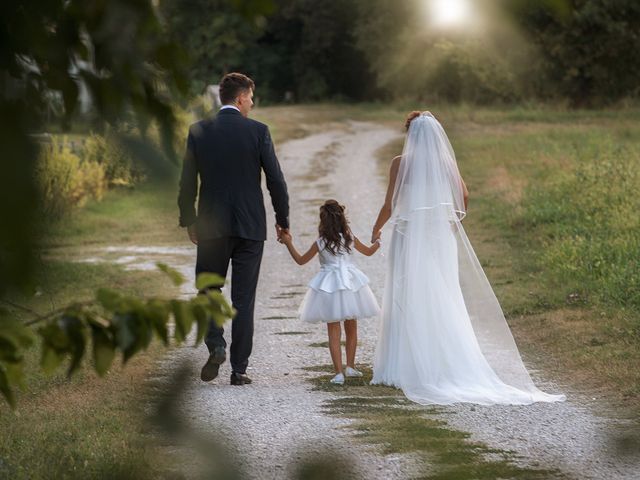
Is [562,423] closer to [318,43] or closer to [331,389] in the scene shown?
[331,389]

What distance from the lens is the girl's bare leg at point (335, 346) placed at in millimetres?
8008

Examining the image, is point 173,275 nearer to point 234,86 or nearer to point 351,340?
point 234,86

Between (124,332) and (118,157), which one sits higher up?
(118,157)

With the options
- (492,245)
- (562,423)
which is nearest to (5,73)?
(562,423)

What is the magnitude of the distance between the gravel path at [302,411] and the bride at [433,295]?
1.82ft

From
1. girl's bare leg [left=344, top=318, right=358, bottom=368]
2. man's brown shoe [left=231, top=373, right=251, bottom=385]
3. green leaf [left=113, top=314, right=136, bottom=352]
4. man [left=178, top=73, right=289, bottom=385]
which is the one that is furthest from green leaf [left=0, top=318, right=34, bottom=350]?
girl's bare leg [left=344, top=318, right=358, bottom=368]

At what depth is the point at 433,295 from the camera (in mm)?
8148

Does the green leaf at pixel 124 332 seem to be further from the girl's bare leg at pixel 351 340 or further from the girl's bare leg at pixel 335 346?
the girl's bare leg at pixel 351 340

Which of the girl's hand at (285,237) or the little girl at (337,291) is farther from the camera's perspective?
the little girl at (337,291)

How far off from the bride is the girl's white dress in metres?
0.20

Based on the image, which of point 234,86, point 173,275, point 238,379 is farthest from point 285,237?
point 173,275

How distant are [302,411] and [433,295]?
4.99 feet

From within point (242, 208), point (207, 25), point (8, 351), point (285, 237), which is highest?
point (207, 25)

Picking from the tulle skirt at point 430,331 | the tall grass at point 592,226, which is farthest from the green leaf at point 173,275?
the tall grass at point 592,226
